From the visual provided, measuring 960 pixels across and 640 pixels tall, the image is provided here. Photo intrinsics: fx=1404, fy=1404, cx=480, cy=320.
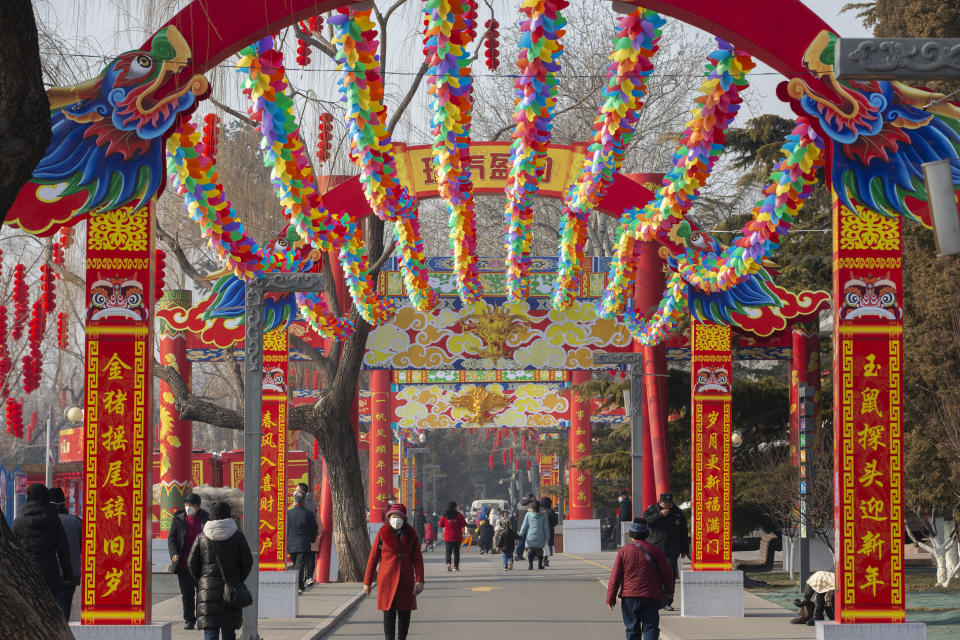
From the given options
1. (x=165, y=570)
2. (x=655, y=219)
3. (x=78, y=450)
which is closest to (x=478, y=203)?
(x=78, y=450)

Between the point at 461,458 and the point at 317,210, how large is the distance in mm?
81706

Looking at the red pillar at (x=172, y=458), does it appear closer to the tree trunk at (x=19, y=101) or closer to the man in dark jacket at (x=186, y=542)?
the man in dark jacket at (x=186, y=542)

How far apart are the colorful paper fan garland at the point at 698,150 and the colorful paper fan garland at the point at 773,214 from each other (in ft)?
2.06

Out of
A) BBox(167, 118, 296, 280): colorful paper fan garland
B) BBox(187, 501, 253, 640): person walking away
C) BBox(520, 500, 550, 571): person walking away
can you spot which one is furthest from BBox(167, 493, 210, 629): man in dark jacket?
BBox(520, 500, 550, 571): person walking away

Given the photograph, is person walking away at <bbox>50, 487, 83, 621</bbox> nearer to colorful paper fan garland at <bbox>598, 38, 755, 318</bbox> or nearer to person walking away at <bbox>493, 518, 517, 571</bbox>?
colorful paper fan garland at <bbox>598, 38, 755, 318</bbox>

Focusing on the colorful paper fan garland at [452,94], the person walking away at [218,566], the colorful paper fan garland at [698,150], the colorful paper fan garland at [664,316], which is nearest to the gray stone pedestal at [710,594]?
the colorful paper fan garland at [664,316]

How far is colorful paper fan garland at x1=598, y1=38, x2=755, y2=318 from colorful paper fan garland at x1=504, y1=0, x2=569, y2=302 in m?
1.41

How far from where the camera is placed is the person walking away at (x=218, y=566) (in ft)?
40.0

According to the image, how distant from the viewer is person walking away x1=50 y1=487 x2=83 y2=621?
13.9 metres

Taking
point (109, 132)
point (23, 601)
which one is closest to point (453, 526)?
point (109, 132)

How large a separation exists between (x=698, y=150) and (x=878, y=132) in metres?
2.45

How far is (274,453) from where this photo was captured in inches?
782

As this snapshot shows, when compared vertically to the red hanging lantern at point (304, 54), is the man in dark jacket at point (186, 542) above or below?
below

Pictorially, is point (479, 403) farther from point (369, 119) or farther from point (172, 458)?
point (369, 119)
